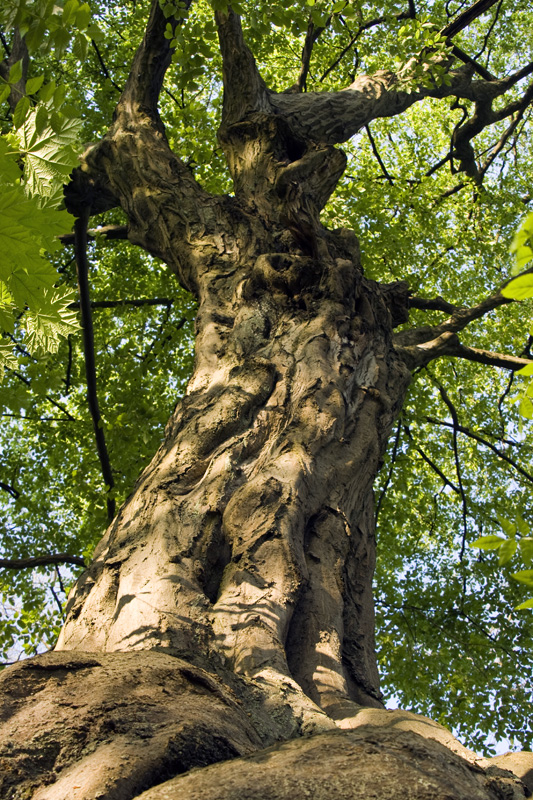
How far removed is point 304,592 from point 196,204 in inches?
124

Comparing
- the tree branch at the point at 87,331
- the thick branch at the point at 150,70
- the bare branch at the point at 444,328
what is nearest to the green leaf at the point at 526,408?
the bare branch at the point at 444,328

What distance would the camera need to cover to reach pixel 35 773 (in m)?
1.38

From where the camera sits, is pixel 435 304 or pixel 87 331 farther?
pixel 435 304

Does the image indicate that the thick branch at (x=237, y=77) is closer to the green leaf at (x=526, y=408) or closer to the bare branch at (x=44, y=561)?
the bare branch at (x=44, y=561)

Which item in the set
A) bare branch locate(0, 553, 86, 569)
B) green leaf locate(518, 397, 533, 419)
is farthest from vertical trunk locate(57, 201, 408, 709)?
bare branch locate(0, 553, 86, 569)

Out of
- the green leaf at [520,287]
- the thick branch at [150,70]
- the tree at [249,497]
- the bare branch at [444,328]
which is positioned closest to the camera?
the green leaf at [520,287]

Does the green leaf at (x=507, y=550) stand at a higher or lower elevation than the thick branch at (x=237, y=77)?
Result: lower

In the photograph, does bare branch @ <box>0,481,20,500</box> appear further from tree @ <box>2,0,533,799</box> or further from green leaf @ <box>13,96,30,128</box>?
green leaf @ <box>13,96,30,128</box>

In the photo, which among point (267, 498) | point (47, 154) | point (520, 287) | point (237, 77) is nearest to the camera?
point (520, 287)

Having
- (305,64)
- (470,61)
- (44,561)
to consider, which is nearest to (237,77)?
(305,64)

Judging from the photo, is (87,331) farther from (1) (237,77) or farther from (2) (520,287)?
(2) (520,287)

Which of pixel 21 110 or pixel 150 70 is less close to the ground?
pixel 150 70

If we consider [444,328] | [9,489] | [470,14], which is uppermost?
[470,14]

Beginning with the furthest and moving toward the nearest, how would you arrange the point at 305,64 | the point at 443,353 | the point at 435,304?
1. the point at 305,64
2. the point at 435,304
3. the point at 443,353
